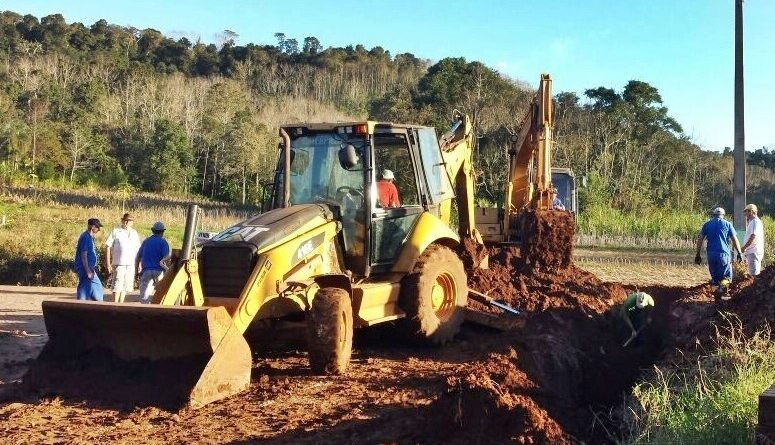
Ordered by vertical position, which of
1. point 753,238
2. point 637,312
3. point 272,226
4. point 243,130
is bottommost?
point 637,312

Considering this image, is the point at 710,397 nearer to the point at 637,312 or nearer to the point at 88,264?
the point at 637,312

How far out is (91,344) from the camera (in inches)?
276

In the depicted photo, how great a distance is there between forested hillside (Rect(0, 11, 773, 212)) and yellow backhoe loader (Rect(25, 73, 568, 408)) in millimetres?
17863

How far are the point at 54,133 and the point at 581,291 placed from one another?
39.1 metres

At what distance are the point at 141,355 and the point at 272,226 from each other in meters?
1.71

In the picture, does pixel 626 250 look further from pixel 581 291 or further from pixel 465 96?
pixel 581 291

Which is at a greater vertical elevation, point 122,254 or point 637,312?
point 122,254

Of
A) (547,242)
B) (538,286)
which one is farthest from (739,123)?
(538,286)

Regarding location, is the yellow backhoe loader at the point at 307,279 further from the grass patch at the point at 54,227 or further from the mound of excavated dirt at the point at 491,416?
the grass patch at the point at 54,227

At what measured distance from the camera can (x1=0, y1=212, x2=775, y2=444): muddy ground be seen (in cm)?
552

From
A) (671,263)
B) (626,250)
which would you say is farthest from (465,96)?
(671,263)

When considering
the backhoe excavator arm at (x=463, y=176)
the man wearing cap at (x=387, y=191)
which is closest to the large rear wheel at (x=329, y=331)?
the man wearing cap at (x=387, y=191)

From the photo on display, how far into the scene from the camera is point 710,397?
17.0 ft

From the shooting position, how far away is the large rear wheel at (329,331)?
7.30 m
